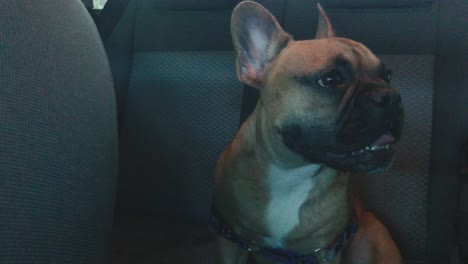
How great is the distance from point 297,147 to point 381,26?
698mm

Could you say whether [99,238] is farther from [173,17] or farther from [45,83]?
[173,17]

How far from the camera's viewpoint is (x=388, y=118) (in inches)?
42.6

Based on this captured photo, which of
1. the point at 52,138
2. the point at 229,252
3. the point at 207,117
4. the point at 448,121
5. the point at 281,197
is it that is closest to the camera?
the point at 52,138

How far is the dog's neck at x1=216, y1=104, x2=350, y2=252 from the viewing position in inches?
52.1

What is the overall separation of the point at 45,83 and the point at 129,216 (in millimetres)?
1142

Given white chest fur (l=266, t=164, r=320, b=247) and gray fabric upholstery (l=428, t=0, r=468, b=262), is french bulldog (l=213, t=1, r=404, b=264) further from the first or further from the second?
gray fabric upholstery (l=428, t=0, r=468, b=262)

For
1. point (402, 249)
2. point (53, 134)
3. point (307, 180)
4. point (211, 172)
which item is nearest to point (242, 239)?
point (307, 180)

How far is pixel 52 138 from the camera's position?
78cm

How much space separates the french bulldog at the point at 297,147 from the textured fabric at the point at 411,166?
5.9 inches

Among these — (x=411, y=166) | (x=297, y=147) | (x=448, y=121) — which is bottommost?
(x=411, y=166)

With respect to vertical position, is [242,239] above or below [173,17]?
below

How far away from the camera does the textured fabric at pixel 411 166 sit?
5.35 ft

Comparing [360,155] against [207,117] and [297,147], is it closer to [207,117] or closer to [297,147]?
[297,147]

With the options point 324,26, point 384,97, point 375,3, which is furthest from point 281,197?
point 375,3
